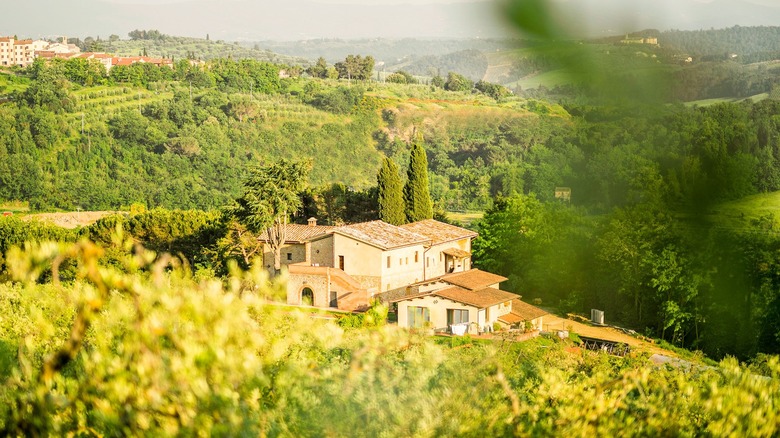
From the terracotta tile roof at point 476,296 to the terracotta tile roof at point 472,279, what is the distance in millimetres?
301

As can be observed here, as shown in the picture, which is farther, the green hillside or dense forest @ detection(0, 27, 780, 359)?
the green hillside

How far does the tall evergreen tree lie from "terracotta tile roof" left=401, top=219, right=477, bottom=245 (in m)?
0.76

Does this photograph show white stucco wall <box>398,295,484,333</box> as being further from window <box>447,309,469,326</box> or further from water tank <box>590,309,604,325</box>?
water tank <box>590,309,604,325</box>

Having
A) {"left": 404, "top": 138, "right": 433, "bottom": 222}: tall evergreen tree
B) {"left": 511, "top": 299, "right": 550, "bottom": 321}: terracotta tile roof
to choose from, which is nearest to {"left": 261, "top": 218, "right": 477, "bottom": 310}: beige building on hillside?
{"left": 404, "top": 138, "right": 433, "bottom": 222}: tall evergreen tree

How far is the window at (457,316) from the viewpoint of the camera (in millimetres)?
20906

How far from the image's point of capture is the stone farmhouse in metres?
21.0

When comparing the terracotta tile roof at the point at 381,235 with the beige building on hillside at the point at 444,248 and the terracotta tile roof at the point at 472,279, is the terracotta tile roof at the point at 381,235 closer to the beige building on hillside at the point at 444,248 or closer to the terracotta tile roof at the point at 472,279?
the beige building on hillside at the point at 444,248

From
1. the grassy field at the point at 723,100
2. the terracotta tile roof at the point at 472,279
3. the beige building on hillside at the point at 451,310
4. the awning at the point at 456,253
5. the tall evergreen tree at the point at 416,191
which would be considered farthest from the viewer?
the tall evergreen tree at the point at 416,191

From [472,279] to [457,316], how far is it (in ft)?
9.70

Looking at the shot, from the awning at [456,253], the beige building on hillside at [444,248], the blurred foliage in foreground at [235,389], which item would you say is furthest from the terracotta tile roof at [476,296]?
the blurred foliage in foreground at [235,389]

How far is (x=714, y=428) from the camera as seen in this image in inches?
207

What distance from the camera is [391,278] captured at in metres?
24.1

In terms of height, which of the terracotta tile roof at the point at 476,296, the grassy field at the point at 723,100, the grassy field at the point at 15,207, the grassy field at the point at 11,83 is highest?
the grassy field at the point at 723,100

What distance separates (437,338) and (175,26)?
12675 centimetres
